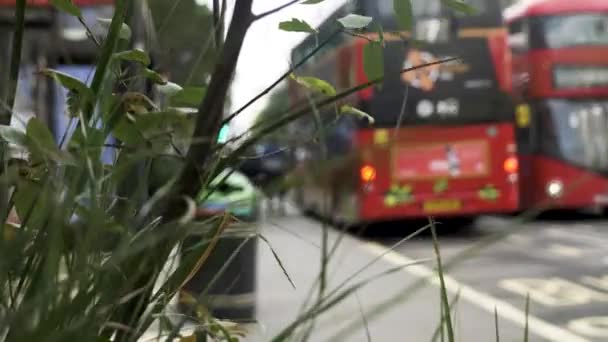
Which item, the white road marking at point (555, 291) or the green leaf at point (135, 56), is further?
the white road marking at point (555, 291)

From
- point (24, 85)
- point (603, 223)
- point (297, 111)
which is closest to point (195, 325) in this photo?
point (297, 111)

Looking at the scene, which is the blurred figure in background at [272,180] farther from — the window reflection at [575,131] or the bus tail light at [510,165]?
the window reflection at [575,131]

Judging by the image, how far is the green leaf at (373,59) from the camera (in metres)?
1.65

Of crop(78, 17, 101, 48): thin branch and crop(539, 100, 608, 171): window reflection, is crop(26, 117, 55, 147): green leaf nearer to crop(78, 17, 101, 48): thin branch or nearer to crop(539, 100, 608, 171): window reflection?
crop(78, 17, 101, 48): thin branch

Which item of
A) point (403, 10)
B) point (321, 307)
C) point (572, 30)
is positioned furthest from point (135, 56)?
point (572, 30)

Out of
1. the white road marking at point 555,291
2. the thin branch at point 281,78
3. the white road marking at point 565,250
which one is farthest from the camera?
the white road marking at point 565,250

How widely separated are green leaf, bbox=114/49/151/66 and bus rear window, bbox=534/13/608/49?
17203 mm

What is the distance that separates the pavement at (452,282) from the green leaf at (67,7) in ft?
1.45

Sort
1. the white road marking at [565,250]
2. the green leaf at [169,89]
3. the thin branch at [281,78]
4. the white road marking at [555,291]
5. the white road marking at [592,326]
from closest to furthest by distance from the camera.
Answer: the thin branch at [281,78]
the green leaf at [169,89]
the white road marking at [592,326]
the white road marking at [555,291]
the white road marking at [565,250]

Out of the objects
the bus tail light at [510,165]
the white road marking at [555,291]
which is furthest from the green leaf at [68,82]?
the bus tail light at [510,165]

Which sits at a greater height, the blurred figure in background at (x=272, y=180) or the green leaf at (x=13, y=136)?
the green leaf at (x=13, y=136)

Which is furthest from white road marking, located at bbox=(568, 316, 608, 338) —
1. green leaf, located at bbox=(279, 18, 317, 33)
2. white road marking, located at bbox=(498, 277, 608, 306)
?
green leaf, located at bbox=(279, 18, 317, 33)

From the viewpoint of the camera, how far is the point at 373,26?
1648 mm

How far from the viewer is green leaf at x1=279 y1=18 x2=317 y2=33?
A: 5.41 feet
